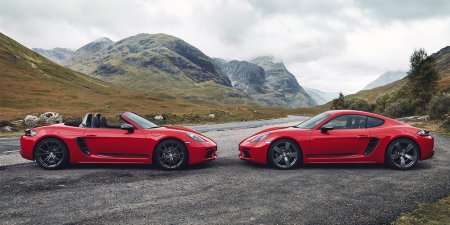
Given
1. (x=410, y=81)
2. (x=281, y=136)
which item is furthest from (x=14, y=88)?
(x=281, y=136)

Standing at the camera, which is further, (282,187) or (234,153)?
(234,153)

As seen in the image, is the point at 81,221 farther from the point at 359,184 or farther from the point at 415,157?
the point at 415,157

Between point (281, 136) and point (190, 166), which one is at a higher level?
point (281, 136)

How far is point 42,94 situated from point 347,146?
259 feet

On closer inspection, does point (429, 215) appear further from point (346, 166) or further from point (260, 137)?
point (260, 137)

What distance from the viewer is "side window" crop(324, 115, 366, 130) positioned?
9.39 meters

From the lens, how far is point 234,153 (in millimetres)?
12305

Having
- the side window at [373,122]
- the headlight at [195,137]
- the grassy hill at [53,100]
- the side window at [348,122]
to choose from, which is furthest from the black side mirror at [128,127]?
the grassy hill at [53,100]

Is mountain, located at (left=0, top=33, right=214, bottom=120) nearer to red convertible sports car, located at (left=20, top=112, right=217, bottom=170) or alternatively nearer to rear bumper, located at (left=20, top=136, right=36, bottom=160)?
rear bumper, located at (left=20, top=136, right=36, bottom=160)

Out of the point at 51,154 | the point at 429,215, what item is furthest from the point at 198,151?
the point at 429,215

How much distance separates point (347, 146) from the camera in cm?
917

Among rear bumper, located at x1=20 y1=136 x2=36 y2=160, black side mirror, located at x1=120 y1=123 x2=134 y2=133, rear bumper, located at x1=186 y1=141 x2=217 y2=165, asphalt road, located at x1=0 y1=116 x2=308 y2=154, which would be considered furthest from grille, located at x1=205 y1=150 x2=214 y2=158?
asphalt road, located at x1=0 y1=116 x2=308 y2=154

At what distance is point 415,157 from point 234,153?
18.5 ft

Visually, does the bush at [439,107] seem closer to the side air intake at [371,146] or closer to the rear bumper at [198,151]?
the side air intake at [371,146]
